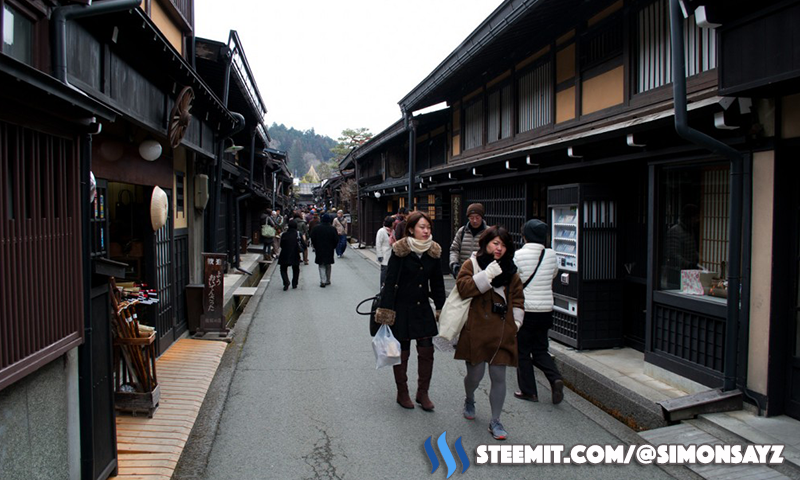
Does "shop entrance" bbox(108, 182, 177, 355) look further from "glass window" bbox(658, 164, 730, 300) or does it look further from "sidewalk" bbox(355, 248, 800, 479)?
"glass window" bbox(658, 164, 730, 300)

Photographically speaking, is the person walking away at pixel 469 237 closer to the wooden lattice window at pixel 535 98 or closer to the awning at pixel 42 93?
the wooden lattice window at pixel 535 98

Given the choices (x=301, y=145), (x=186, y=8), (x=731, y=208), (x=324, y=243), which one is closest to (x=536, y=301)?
(x=731, y=208)

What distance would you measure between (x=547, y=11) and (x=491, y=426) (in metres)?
6.76

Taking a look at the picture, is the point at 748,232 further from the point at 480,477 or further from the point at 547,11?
the point at 547,11

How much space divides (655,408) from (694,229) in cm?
233

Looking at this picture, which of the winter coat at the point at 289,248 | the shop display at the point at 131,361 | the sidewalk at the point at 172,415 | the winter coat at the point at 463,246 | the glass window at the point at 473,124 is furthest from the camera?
the winter coat at the point at 289,248

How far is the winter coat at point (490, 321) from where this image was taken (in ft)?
16.7

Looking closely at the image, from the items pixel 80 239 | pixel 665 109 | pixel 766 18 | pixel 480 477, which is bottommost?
pixel 480 477

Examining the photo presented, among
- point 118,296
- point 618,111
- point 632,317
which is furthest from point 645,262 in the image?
point 118,296

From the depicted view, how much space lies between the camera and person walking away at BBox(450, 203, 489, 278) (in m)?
8.33

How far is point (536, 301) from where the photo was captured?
20.4 feet

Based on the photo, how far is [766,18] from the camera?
4.86 meters

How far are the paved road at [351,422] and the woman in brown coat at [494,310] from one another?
2.29 ft

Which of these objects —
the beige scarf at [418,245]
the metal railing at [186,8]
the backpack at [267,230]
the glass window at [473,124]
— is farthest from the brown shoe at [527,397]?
the backpack at [267,230]
